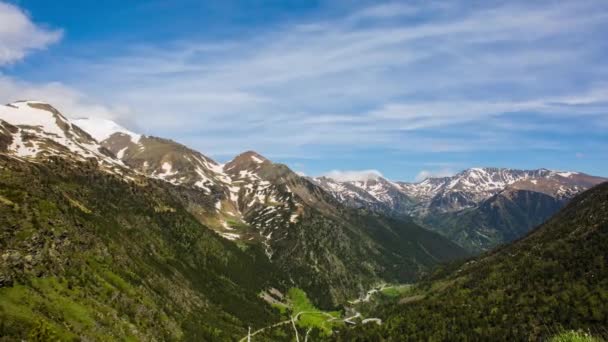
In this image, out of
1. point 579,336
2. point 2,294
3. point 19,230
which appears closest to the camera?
point 579,336

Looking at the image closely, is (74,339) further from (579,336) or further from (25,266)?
(579,336)

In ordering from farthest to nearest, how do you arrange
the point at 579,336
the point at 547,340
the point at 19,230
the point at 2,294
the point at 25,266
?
1. the point at 19,230
2. the point at 25,266
3. the point at 2,294
4. the point at 547,340
5. the point at 579,336

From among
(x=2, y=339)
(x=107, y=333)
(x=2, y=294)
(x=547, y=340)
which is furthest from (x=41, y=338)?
(x=547, y=340)

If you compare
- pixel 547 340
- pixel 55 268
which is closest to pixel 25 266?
pixel 55 268

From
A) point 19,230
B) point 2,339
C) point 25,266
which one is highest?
point 19,230

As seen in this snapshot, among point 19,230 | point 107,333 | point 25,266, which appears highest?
point 19,230

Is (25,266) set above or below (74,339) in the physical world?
above

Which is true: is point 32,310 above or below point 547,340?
below

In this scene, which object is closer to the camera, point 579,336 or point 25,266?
point 579,336

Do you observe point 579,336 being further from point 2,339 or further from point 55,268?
point 55,268
